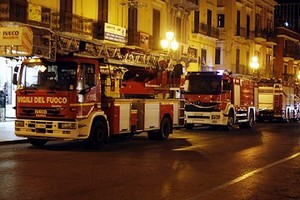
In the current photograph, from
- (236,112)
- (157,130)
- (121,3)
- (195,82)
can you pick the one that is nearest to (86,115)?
(157,130)

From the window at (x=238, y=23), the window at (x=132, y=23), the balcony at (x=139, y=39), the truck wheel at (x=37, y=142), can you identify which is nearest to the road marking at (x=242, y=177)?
the truck wheel at (x=37, y=142)

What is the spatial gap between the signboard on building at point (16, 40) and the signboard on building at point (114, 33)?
15.9 m

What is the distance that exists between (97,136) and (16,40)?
4064mm

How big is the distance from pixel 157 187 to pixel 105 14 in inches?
936

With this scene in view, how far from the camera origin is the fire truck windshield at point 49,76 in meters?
17.0

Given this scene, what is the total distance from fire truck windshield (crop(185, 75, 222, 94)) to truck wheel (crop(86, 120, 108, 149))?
11528 millimetres

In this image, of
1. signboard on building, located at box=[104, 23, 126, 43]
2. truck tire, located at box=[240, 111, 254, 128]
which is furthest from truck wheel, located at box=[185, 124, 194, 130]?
signboard on building, located at box=[104, 23, 126, 43]

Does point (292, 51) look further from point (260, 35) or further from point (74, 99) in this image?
point (74, 99)

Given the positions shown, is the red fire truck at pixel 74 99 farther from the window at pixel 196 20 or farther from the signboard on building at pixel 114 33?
the window at pixel 196 20

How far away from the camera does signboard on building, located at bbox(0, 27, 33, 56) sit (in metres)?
15.8

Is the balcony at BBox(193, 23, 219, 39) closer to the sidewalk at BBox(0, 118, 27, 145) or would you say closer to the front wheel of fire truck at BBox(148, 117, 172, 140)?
the front wheel of fire truck at BBox(148, 117, 172, 140)

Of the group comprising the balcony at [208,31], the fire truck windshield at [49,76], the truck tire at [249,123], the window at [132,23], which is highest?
the balcony at [208,31]

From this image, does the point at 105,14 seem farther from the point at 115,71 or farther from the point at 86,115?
the point at 86,115

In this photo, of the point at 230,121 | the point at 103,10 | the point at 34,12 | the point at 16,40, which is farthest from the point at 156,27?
the point at 16,40
